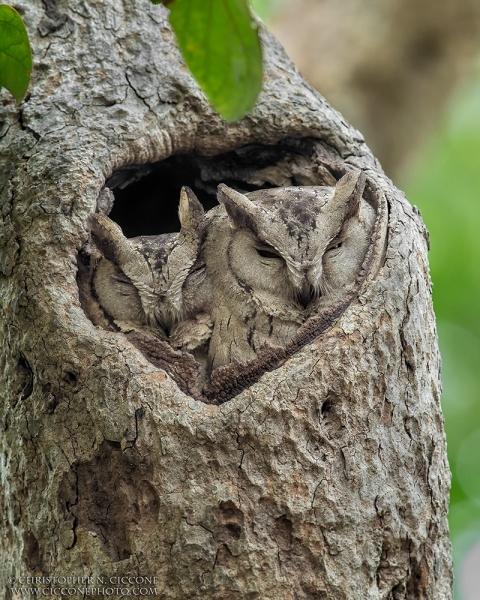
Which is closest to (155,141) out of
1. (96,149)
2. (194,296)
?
(96,149)

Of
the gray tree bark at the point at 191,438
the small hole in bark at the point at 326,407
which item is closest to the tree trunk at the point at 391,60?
the gray tree bark at the point at 191,438

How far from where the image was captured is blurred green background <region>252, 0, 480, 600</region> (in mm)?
5215

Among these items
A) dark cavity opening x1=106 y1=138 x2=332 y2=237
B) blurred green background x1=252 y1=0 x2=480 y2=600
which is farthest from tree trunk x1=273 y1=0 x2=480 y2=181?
dark cavity opening x1=106 y1=138 x2=332 y2=237

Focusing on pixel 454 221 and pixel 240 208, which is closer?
pixel 240 208

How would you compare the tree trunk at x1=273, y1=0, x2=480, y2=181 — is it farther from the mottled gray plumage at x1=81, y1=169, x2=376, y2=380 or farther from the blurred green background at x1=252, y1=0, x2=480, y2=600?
the mottled gray plumage at x1=81, y1=169, x2=376, y2=380

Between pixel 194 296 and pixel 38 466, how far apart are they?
0.73 metres

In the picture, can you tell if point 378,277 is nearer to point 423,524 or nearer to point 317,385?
point 317,385

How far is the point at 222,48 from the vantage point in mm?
1124

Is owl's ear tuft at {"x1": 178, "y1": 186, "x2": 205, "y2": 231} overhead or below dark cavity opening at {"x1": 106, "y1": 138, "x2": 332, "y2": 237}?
below

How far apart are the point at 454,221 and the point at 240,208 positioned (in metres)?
4.29

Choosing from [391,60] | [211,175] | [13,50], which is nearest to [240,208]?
[211,175]

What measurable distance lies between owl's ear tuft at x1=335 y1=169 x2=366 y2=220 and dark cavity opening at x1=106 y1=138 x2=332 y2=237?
30cm

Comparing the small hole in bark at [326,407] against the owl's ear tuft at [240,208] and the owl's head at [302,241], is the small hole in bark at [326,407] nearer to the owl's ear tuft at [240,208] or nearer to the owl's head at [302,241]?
the owl's head at [302,241]

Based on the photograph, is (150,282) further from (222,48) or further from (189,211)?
(222,48)
